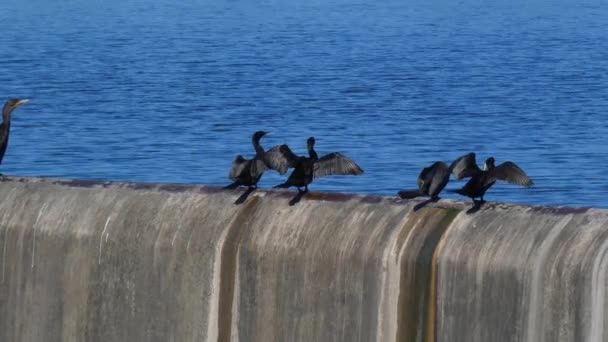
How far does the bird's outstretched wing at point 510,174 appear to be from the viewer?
828 cm

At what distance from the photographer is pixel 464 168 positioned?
827cm

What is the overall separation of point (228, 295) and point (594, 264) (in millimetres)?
2086

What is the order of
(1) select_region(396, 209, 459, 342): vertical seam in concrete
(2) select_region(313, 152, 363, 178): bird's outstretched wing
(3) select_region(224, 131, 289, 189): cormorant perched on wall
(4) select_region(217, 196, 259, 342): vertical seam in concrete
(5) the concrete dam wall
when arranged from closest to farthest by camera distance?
1. (5) the concrete dam wall
2. (1) select_region(396, 209, 459, 342): vertical seam in concrete
3. (4) select_region(217, 196, 259, 342): vertical seam in concrete
4. (3) select_region(224, 131, 289, 189): cormorant perched on wall
5. (2) select_region(313, 152, 363, 178): bird's outstretched wing

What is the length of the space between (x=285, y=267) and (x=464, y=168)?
1.08m

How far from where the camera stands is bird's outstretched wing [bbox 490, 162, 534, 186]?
8.28m

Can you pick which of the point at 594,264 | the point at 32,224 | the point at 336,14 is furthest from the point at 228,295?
the point at 336,14

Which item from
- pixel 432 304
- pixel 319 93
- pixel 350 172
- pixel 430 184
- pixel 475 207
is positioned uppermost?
pixel 319 93

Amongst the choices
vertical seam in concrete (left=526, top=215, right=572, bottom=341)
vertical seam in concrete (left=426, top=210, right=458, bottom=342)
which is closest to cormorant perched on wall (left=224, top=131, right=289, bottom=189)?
vertical seam in concrete (left=426, top=210, right=458, bottom=342)

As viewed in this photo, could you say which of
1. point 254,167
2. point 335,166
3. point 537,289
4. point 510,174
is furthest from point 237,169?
point 537,289

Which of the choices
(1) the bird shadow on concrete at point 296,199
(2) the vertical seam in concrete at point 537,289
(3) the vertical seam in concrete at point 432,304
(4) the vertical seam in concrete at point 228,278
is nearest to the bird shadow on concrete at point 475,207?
(3) the vertical seam in concrete at point 432,304

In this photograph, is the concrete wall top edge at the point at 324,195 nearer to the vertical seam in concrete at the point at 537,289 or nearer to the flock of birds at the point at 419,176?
the flock of birds at the point at 419,176

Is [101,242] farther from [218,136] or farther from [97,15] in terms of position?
[97,15]

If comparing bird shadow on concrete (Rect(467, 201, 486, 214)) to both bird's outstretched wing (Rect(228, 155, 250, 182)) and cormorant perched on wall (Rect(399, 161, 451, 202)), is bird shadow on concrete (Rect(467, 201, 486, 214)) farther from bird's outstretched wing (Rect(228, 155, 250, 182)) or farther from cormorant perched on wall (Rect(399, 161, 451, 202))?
bird's outstretched wing (Rect(228, 155, 250, 182))

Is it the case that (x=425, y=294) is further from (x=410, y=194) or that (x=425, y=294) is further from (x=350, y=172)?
(x=350, y=172)
